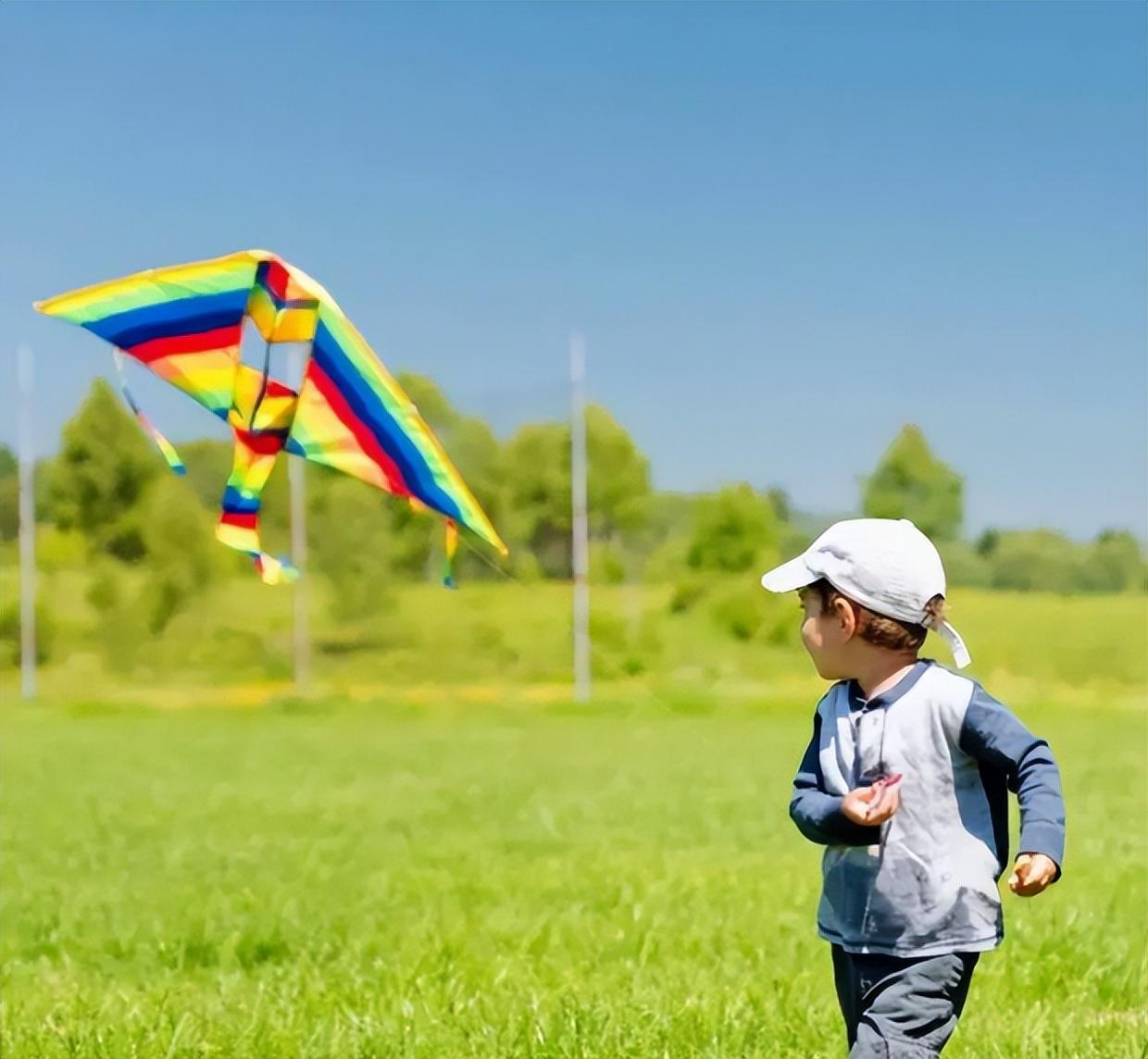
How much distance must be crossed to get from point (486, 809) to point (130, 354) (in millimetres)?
6868

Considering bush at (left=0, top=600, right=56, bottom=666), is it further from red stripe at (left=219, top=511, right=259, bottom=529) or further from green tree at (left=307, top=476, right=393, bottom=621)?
red stripe at (left=219, top=511, right=259, bottom=529)

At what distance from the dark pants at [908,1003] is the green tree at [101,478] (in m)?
21.0

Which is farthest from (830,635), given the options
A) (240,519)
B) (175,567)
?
(175,567)

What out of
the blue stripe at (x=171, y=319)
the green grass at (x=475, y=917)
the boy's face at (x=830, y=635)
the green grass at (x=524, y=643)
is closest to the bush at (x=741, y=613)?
the green grass at (x=524, y=643)

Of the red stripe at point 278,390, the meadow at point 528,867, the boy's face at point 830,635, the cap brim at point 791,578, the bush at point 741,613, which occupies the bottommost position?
the meadow at point 528,867

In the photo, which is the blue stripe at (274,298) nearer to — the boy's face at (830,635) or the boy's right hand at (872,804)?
the boy's face at (830,635)

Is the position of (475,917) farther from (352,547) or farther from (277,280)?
(352,547)

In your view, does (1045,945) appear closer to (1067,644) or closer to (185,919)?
(185,919)

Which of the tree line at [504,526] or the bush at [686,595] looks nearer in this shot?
the tree line at [504,526]

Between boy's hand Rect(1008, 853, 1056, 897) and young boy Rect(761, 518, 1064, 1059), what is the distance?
83 millimetres

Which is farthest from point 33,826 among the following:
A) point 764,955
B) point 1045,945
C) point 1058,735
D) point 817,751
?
point 1058,735

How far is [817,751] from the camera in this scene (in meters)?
3.08

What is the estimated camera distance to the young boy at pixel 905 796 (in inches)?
115

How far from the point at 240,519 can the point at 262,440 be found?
0.18m
